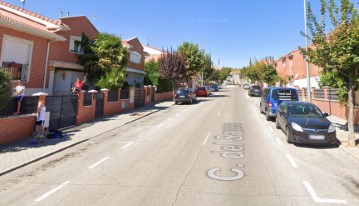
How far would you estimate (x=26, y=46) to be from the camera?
49.5 ft

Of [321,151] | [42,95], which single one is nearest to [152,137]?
[42,95]

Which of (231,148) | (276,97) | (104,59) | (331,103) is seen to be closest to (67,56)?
(104,59)

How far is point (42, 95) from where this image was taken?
11891 millimetres

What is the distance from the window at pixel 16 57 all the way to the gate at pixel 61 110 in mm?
2983

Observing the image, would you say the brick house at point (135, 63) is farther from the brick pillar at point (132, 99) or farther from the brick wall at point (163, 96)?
the brick pillar at point (132, 99)

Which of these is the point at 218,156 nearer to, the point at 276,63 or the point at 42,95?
the point at 42,95

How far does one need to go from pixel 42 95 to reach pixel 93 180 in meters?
7.06

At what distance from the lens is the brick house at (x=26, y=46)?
13711mm

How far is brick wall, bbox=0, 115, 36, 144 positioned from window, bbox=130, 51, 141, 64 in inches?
825

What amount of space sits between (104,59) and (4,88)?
1120cm

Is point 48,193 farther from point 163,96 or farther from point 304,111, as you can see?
point 163,96

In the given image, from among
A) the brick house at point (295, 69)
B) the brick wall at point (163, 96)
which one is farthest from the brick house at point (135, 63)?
the brick house at point (295, 69)

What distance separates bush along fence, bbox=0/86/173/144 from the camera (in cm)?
1055

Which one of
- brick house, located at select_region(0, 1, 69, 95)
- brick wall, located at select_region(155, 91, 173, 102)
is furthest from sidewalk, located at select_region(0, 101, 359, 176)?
brick wall, located at select_region(155, 91, 173, 102)
